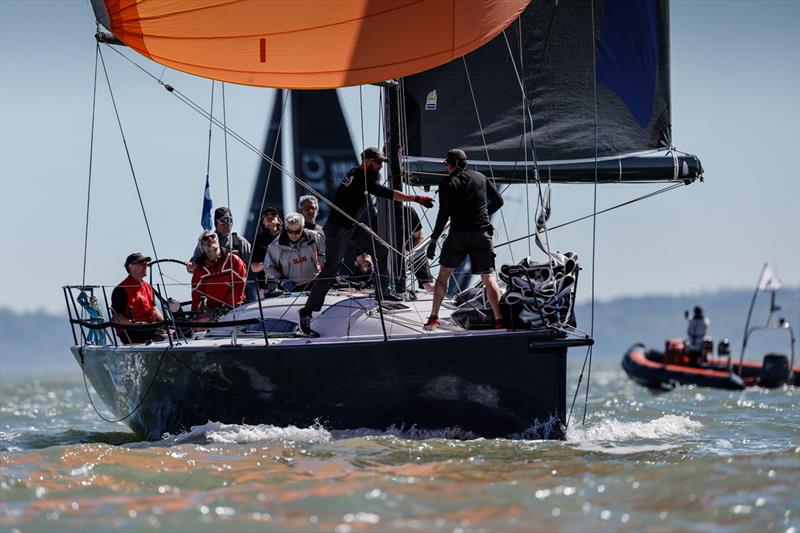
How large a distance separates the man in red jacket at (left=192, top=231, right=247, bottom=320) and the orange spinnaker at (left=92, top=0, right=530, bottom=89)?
164cm

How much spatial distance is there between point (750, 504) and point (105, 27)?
6.49 meters

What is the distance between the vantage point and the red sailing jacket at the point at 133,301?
37.3 ft

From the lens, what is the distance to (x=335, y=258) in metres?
10.5

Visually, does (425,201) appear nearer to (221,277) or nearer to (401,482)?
(221,277)

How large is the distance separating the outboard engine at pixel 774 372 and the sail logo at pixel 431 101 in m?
13.0

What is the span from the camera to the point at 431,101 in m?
12.3

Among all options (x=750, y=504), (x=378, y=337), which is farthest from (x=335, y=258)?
(x=750, y=504)

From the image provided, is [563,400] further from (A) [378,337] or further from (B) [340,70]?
(B) [340,70]

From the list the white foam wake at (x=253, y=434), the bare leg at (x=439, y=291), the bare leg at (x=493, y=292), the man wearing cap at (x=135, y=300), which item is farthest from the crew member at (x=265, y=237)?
the bare leg at (x=493, y=292)

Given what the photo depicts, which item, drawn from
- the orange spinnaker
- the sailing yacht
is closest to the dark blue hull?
the sailing yacht

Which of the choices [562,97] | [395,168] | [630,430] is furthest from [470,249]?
[562,97]

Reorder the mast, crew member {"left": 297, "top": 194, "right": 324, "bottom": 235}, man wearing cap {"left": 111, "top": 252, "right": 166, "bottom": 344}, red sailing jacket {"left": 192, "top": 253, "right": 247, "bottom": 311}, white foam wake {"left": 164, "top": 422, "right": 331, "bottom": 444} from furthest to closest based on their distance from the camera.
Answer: crew member {"left": 297, "top": 194, "right": 324, "bottom": 235}
red sailing jacket {"left": 192, "top": 253, "right": 247, "bottom": 311}
man wearing cap {"left": 111, "top": 252, "right": 166, "bottom": 344}
the mast
white foam wake {"left": 164, "top": 422, "right": 331, "bottom": 444}

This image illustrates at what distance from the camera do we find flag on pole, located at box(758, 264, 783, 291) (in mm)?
23500

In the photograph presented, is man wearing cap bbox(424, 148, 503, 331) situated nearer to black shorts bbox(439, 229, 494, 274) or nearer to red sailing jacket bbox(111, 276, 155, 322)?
black shorts bbox(439, 229, 494, 274)
